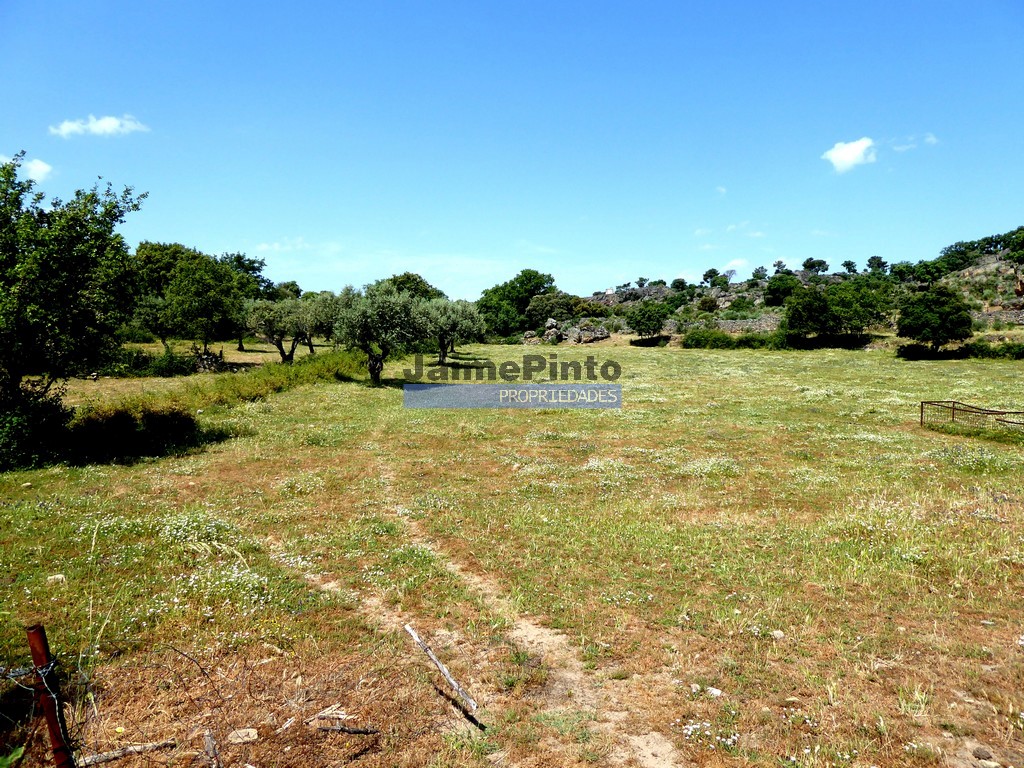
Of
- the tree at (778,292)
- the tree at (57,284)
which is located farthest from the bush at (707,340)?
the tree at (57,284)

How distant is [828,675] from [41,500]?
66.3ft

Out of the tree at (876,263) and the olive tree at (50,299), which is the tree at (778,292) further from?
the olive tree at (50,299)

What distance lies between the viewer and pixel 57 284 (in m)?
19.1

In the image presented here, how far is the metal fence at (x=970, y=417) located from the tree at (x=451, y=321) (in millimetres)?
41702

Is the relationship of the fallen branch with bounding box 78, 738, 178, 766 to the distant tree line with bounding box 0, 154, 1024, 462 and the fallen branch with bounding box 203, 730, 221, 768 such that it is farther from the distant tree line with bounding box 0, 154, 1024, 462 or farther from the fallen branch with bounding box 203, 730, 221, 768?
the distant tree line with bounding box 0, 154, 1024, 462

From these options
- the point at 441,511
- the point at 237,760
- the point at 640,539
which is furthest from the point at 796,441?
the point at 237,760

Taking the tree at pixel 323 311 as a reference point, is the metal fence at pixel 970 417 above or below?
below

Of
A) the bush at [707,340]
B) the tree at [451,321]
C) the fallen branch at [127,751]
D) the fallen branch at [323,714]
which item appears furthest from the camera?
the bush at [707,340]

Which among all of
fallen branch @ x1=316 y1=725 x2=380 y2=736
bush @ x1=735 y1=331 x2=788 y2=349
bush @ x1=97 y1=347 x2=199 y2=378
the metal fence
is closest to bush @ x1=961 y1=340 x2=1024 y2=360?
bush @ x1=735 y1=331 x2=788 y2=349

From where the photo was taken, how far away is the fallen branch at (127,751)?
20.1ft

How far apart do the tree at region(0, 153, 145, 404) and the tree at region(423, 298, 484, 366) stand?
3330 centimetres

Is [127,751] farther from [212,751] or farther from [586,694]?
[586,694]

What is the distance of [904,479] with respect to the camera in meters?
17.8

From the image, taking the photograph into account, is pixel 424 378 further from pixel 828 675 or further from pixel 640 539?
pixel 828 675
